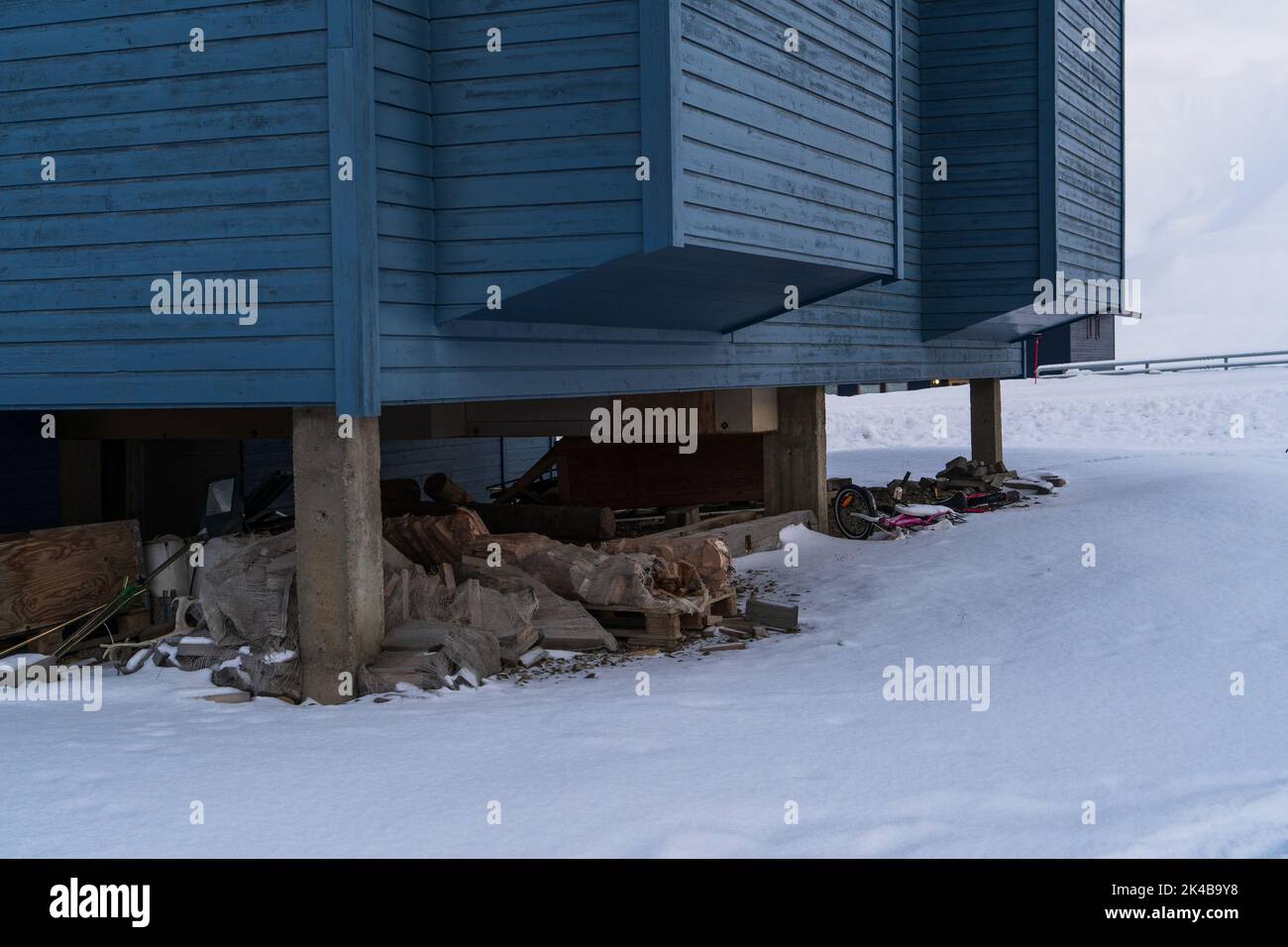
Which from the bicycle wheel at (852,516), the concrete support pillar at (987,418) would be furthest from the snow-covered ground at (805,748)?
the concrete support pillar at (987,418)

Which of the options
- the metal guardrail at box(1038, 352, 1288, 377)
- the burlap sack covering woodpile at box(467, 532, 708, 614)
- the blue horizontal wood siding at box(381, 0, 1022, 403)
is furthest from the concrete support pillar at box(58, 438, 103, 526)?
the metal guardrail at box(1038, 352, 1288, 377)

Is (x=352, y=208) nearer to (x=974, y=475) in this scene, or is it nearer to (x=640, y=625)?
(x=640, y=625)

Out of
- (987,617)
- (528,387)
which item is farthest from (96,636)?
(987,617)

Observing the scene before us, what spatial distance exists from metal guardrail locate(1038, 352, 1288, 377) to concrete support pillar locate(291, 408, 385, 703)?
1486 inches

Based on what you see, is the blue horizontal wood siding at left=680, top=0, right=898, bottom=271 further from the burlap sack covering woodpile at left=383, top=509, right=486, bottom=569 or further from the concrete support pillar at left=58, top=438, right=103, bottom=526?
the concrete support pillar at left=58, top=438, right=103, bottom=526

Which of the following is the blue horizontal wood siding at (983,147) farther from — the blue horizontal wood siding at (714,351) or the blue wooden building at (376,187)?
the blue wooden building at (376,187)

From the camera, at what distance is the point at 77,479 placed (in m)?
12.0

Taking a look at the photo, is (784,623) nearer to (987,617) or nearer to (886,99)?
(987,617)

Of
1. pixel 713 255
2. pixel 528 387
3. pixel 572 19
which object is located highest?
pixel 572 19

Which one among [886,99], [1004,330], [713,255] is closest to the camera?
[713,255]

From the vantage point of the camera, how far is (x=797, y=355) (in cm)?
1253

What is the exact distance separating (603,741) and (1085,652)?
11.3 feet

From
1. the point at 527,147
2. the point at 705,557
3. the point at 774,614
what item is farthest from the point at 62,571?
the point at 774,614

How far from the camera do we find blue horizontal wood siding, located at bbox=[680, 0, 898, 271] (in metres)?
7.68
